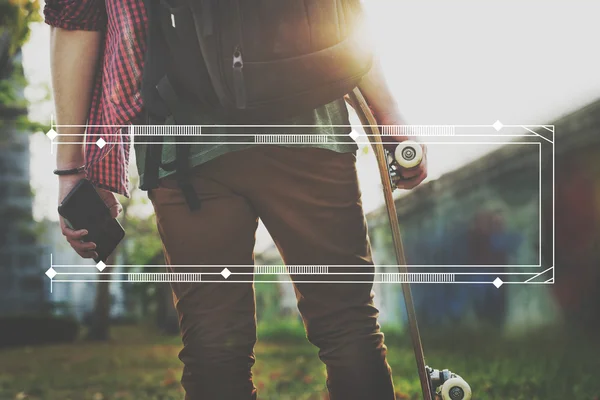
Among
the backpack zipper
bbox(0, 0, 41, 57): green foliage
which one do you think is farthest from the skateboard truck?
bbox(0, 0, 41, 57): green foliage

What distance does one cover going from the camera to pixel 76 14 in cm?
92

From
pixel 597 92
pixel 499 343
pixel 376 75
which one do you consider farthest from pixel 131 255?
pixel 597 92

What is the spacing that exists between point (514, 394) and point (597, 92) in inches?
29.8

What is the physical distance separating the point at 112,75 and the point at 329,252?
42 cm

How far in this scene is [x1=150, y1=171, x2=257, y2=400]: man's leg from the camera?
84 cm

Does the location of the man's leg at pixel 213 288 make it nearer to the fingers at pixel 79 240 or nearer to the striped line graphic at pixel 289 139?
the striped line graphic at pixel 289 139

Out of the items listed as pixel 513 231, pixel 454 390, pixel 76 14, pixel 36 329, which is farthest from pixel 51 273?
pixel 513 231

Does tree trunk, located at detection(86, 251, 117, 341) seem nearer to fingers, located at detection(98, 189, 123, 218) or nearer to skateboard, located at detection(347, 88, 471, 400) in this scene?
fingers, located at detection(98, 189, 123, 218)

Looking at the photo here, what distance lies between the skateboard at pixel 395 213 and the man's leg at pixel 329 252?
6.2 inches

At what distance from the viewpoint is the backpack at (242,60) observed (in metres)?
0.81

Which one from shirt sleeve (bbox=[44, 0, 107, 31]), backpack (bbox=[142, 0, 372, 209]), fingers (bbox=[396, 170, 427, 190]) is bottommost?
fingers (bbox=[396, 170, 427, 190])

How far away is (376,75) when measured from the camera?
1.01 m

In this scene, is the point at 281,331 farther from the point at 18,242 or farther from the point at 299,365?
the point at 18,242

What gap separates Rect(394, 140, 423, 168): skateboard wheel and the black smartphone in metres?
0.50
